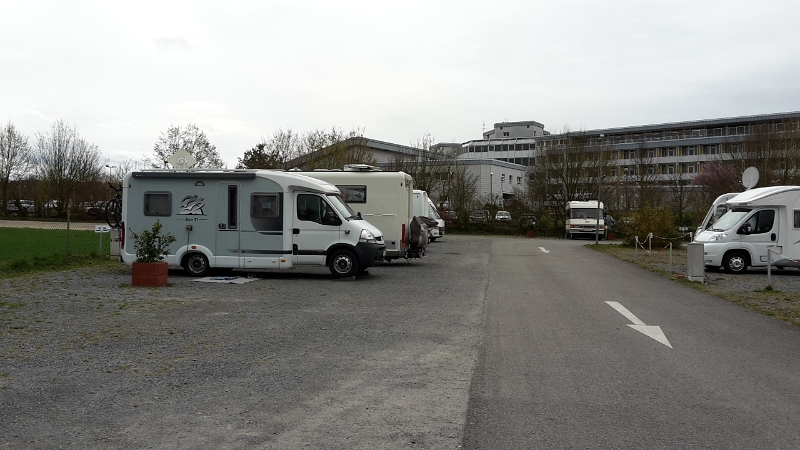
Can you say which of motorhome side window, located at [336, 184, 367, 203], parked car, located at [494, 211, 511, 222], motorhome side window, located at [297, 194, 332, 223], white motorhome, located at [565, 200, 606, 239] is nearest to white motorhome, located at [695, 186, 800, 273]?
motorhome side window, located at [336, 184, 367, 203]

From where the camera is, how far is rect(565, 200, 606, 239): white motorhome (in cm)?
4447

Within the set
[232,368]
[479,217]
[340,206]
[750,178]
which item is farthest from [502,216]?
[232,368]

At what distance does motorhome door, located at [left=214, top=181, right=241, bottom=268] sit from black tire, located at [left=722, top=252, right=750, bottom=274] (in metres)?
13.8

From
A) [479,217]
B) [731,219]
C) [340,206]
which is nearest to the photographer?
[340,206]

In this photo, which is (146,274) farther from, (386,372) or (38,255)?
(386,372)

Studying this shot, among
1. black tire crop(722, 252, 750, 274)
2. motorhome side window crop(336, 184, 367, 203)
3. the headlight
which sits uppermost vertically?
motorhome side window crop(336, 184, 367, 203)

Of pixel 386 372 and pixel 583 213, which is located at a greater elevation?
pixel 583 213

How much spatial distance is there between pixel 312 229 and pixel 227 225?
77.9 inches

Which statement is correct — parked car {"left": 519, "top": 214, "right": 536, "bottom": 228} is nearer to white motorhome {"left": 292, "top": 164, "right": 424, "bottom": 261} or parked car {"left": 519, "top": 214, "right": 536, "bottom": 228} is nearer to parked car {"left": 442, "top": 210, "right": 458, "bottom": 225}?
parked car {"left": 442, "top": 210, "right": 458, "bottom": 225}

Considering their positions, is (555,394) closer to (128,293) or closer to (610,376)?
(610,376)

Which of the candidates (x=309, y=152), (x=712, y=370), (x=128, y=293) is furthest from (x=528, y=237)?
(x=712, y=370)

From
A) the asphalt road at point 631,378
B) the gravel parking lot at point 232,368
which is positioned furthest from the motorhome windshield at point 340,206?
the asphalt road at point 631,378

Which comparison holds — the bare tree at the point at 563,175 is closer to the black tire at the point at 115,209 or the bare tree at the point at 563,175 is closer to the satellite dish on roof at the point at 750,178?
the satellite dish on roof at the point at 750,178

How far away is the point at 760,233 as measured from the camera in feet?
64.7
